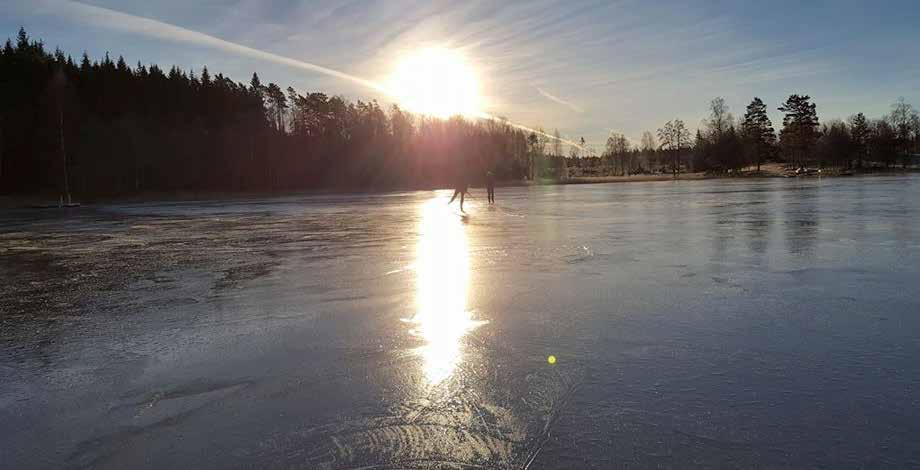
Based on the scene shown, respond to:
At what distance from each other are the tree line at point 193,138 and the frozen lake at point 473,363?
1366 inches

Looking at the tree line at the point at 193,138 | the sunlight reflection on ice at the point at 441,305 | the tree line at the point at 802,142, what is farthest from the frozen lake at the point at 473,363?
the tree line at the point at 802,142

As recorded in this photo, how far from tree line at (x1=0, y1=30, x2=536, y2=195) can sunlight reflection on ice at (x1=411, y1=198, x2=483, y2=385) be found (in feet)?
105

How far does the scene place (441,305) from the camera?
19.4 ft

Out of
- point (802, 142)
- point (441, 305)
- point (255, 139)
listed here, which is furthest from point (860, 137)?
point (441, 305)

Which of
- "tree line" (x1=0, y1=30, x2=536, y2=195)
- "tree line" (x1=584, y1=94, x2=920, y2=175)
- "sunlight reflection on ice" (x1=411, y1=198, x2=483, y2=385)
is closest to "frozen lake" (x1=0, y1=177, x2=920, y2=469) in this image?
"sunlight reflection on ice" (x1=411, y1=198, x2=483, y2=385)

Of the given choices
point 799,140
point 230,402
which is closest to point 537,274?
point 230,402

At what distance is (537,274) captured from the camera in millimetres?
7574

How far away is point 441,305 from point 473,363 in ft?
6.34

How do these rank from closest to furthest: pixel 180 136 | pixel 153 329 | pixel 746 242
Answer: pixel 153 329
pixel 746 242
pixel 180 136

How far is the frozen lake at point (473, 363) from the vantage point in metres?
2.80

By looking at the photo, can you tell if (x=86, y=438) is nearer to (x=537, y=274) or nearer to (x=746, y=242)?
(x=537, y=274)

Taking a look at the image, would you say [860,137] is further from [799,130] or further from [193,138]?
[193,138]

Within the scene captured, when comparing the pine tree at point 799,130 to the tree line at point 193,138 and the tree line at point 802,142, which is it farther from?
the tree line at point 193,138

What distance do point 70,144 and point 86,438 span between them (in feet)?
204
